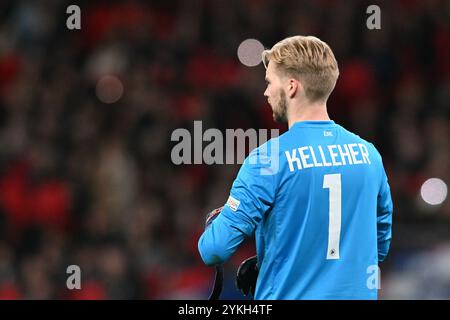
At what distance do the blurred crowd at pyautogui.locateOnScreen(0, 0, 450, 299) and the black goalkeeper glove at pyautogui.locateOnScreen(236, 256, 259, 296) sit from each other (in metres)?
2.85

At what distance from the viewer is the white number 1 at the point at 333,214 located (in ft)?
8.62

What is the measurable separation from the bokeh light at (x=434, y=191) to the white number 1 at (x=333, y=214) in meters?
3.93

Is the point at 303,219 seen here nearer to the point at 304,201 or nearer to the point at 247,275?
the point at 304,201

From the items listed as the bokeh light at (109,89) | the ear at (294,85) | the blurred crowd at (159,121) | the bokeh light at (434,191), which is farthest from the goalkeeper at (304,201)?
the bokeh light at (109,89)

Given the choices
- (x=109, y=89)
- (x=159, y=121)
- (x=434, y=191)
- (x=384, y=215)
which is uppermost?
(x=109, y=89)

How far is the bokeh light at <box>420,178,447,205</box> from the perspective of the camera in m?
6.44

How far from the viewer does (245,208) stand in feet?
8.54

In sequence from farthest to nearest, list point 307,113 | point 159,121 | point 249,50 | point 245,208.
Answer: point 249,50 < point 159,121 < point 307,113 < point 245,208

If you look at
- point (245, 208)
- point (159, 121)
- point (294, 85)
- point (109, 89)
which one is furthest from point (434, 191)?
point (245, 208)

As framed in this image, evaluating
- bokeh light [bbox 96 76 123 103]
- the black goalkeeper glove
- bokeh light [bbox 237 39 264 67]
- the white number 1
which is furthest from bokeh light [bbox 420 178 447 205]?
the white number 1

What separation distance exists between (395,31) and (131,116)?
8.03 ft

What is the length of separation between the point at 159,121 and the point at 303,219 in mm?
4993

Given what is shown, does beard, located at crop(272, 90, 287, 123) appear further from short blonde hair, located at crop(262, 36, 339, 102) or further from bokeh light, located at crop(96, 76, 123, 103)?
bokeh light, located at crop(96, 76, 123, 103)

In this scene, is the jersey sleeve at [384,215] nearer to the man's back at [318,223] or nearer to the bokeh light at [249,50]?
the man's back at [318,223]
